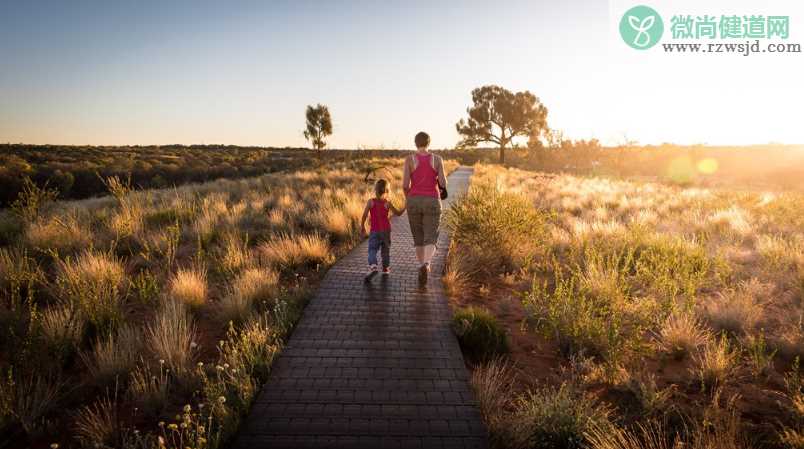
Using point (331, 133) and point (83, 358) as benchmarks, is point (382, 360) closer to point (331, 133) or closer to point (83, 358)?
point (83, 358)

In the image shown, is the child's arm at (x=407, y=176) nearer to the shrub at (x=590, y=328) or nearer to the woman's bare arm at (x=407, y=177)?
the woman's bare arm at (x=407, y=177)

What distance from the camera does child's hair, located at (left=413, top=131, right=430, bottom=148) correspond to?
19.3 feet

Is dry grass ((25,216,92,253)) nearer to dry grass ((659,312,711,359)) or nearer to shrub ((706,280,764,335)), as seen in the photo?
dry grass ((659,312,711,359))

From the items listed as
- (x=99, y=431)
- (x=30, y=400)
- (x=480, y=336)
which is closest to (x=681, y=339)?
(x=480, y=336)

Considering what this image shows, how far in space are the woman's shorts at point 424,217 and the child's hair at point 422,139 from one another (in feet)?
2.56

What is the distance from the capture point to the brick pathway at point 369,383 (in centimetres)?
296

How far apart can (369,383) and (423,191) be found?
3.16 m

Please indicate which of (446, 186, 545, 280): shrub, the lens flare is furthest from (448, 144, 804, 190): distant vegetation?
(446, 186, 545, 280): shrub

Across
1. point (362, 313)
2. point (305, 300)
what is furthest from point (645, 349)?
point (305, 300)

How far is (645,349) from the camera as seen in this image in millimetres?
4422

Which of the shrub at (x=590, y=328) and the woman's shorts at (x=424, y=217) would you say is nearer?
the shrub at (x=590, y=328)

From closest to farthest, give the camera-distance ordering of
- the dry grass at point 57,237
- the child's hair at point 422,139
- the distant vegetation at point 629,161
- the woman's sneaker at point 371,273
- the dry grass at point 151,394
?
1. the dry grass at point 151,394
2. the child's hair at point 422,139
3. the woman's sneaker at point 371,273
4. the dry grass at point 57,237
5. the distant vegetation at point 629,161

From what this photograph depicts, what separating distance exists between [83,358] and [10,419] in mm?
897

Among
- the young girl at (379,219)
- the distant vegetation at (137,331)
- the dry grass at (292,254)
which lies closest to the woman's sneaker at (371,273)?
the young girl at (379,219)
